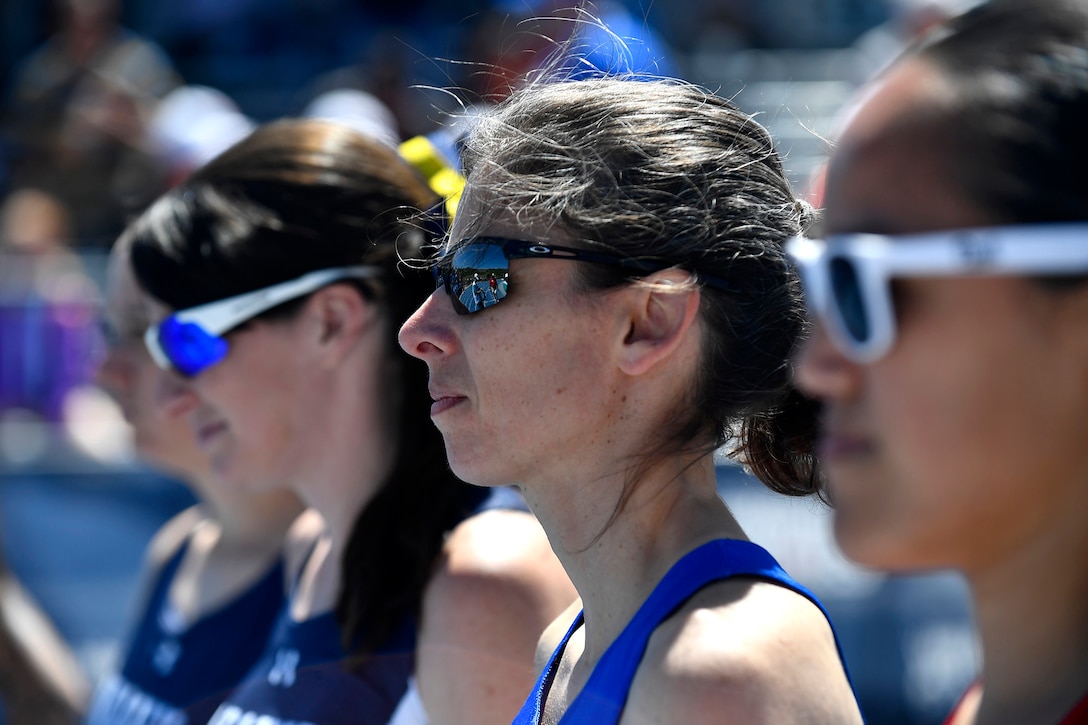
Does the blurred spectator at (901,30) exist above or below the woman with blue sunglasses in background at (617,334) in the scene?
below

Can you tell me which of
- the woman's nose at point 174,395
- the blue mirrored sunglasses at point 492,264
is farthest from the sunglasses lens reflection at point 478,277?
the woman's nose at point 174,395

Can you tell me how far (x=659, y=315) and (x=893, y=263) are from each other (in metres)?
0.65

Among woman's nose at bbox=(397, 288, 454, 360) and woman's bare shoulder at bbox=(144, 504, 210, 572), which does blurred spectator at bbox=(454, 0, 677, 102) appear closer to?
woman's nose at bbox=(397, 288, 454, 360)

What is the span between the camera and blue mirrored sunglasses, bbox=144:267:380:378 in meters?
2.47

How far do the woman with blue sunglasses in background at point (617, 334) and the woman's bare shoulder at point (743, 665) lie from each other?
0.14 ft

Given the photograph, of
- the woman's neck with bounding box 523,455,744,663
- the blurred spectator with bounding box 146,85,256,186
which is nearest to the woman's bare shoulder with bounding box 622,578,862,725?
the woman's neck with bounding box 523,455,744,663

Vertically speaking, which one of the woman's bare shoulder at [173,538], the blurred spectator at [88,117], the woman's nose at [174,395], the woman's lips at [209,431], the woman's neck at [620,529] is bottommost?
the blurred spectator at [88,117]

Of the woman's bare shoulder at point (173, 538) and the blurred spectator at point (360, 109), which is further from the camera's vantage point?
the blurred spectator at point (360, 109)

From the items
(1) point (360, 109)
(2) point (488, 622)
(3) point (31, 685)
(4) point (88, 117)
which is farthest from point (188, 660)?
(4) point (88, 117)

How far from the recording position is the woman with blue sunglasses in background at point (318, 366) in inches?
88.3

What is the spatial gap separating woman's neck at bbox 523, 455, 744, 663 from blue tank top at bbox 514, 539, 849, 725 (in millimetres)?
59

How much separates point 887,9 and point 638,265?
8.34m

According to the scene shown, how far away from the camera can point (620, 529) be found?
1.67 m

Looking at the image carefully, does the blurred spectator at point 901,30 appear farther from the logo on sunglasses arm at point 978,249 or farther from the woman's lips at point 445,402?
the logo on sunglasses arm at point 978,249
